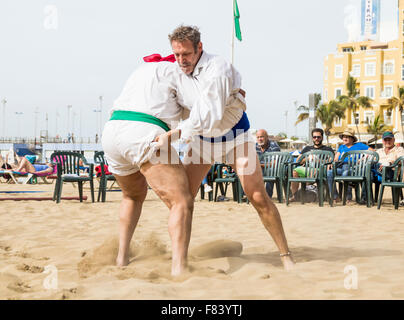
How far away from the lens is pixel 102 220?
20.5ft

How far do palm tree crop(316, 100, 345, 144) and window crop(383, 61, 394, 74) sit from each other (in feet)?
23.2

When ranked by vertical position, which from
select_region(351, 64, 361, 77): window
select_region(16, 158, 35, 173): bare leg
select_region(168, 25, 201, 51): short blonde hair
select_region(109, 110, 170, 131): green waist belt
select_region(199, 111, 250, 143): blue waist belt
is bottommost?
select_region(16, 158, 35, 173): bare leg

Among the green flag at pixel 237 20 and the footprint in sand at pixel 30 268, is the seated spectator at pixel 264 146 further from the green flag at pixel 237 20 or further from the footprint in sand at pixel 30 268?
the green flag at pixel 237 20

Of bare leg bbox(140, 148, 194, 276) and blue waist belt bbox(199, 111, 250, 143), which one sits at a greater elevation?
blue waist belt bbox(199, 111, 250, 143)

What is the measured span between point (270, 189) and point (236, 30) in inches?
482

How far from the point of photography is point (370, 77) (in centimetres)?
5822

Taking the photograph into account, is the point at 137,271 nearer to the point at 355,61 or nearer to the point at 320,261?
the point at 320,261

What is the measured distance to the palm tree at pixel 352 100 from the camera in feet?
180

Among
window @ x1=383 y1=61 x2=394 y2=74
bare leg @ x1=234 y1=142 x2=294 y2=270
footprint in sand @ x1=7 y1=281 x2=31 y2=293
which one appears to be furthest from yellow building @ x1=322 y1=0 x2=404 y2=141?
footprint in sand @ x1=7 y1=281 x2=31 y2=293

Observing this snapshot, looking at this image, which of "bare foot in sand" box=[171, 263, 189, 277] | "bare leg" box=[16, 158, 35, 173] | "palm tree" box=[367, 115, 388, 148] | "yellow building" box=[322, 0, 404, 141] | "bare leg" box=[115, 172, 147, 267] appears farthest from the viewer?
"yellow building" box=[322, 0, 404, 141]

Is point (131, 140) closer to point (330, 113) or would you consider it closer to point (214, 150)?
point (214, 150)

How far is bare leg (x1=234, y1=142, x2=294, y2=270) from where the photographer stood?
3.16 metres

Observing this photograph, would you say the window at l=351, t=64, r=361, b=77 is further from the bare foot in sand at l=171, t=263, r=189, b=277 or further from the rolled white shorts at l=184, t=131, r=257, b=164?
the bare foot in sand at l=171, t=263, r=189, b=277
